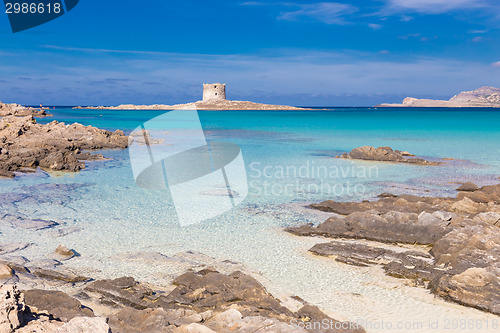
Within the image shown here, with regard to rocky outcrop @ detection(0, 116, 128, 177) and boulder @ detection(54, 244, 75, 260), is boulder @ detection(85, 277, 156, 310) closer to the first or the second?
boulder @ detection(54, 244, 75, 260)

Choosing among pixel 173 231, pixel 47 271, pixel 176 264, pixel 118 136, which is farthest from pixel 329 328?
pixel 118 136

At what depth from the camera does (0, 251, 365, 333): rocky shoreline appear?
13.1 feet

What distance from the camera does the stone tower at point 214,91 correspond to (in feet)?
343

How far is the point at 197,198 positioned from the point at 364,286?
7169mm

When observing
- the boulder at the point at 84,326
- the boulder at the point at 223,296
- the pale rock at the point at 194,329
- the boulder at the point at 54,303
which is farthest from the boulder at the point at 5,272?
the pale rock at the point at 194,329

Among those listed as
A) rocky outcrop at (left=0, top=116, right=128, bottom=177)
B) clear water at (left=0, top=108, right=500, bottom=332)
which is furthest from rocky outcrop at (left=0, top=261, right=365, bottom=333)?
rocky outcrop at (left=0, top=116, right=128, bottom=177)

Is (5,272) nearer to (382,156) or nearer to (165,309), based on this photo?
(165,309)

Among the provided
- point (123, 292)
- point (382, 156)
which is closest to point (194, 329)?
point (123, 292)

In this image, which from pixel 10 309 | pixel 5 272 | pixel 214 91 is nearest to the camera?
pixel 10 309

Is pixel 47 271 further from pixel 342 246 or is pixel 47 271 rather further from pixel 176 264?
pixel 342 246

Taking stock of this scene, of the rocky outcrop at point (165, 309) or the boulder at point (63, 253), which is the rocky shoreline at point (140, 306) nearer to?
the rocky outcrop at point (165, 309)

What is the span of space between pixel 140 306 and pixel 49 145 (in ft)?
63.1

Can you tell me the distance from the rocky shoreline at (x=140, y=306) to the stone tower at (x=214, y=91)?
9947 cm

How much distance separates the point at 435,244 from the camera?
816cm
